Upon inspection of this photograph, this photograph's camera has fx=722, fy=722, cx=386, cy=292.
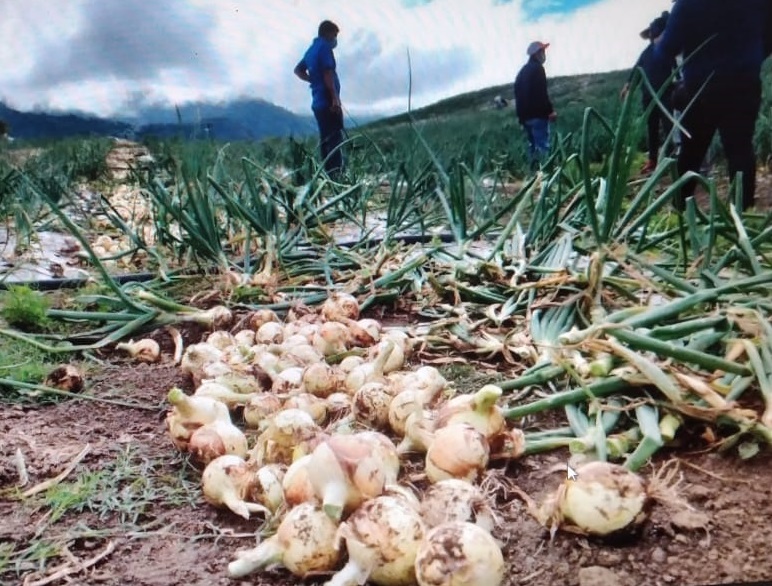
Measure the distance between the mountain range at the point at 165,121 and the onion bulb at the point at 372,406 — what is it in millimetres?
771

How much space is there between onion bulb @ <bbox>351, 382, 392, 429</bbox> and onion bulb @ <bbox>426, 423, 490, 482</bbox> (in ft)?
0.58

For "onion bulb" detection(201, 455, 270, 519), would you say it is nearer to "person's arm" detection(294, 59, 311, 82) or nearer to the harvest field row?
the harvest field row

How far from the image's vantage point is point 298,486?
821 millimetres

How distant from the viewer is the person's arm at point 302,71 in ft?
4.95

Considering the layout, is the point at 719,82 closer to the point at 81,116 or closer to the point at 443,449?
the point at 443,449

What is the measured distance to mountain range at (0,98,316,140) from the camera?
4.96 feet

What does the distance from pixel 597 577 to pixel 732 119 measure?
121 cm

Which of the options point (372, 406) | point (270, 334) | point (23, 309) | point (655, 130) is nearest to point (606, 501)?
point (372, 406)

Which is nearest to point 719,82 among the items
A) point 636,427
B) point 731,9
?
point 731,9

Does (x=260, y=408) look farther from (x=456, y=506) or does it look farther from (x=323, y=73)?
(x=323, y=73)

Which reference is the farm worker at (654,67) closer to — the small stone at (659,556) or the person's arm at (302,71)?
the person's arm at (302,71)

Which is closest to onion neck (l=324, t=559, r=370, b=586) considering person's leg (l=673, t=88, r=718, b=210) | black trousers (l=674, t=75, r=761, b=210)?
person's leg (l=673, t=88, r=718, b=210)

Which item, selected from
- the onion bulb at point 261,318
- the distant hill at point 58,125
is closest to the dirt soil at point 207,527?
the onion bulb at point 261,318

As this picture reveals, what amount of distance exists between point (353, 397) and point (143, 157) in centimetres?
152
